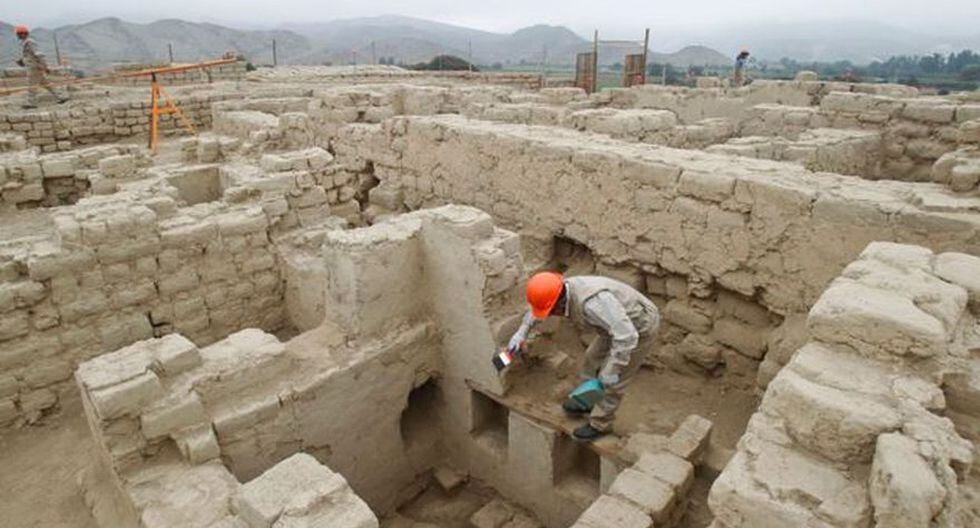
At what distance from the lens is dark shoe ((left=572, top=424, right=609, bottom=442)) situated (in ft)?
15.9

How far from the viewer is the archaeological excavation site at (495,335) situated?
269 centimetres

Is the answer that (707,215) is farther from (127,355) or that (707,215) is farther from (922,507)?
(127,355)

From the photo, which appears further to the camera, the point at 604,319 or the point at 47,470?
the point at 47,470

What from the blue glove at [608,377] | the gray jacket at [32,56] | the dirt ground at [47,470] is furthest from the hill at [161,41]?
the blue glove at [608,377]

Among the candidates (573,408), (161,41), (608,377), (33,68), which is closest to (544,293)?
(608,377)

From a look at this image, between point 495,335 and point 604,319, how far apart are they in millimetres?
1070

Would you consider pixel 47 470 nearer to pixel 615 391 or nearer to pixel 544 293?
pixel 544 293

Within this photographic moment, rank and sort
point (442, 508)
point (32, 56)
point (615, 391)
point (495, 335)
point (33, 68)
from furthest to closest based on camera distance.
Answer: point (33, 68) < point (32, 56) < point (442, 508) < point (495, 335) < point (615, 391)

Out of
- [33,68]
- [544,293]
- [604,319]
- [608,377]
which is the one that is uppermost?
[33,68]

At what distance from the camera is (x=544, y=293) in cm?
456

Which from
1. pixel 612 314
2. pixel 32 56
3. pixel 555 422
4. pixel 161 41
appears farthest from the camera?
pixel 161 41

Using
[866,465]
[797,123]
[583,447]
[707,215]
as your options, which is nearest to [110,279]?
→ [583,447]

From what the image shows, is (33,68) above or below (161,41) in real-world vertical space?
below

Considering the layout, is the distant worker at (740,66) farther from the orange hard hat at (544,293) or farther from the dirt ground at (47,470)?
the dirt ground at (47,470)
